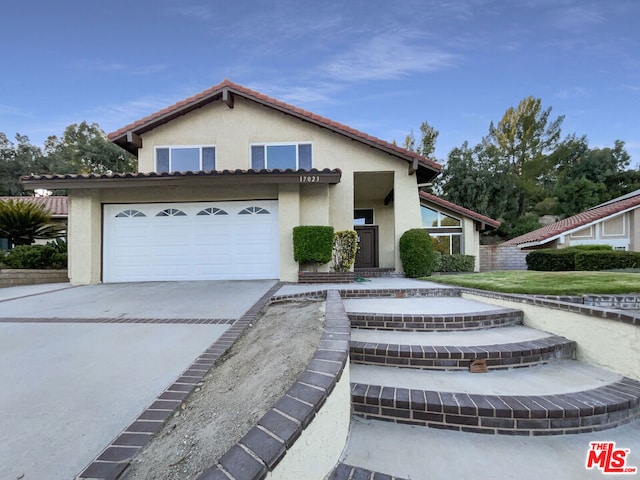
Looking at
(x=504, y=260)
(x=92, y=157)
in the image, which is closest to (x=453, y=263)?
(x=504, y=260)

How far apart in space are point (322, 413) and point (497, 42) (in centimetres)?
1526

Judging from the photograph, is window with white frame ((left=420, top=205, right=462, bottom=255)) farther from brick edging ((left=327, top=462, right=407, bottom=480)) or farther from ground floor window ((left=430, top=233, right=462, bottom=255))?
brick edging ((left=327, top=462, right=407, bottom=480))

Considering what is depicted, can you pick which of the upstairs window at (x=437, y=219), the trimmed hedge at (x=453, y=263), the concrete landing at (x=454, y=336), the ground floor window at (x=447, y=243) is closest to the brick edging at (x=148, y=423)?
the concrete landing at (x=454, y=336)

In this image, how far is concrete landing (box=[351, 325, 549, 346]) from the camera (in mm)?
3340

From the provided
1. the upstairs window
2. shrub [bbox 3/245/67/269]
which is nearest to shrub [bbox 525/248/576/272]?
the upstairs window

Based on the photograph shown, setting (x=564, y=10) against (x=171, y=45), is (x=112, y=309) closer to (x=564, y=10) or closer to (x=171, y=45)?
(x=171, y=45)

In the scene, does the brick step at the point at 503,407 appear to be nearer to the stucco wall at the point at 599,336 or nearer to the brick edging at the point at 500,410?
the brick edging at the point at 500,410

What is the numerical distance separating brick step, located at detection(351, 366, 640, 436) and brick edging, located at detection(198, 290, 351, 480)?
0.67 m

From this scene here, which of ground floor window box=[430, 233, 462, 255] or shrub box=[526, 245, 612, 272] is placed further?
ground floor window box=[430, 233, 462, 255]

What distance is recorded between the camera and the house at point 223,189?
814cm

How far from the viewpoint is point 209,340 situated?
3438 mm

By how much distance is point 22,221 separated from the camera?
9.73 metres

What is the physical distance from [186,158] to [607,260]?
16631 millimetres

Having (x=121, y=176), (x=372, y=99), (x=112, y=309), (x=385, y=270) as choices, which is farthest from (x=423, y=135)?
(x=112, y=309)
